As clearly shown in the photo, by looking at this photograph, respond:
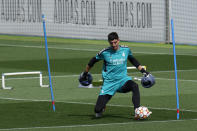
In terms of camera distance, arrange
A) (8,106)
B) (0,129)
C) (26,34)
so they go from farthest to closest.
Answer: (26,34), (8,106), (0,129)

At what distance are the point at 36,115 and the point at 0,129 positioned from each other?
2116 millimetres

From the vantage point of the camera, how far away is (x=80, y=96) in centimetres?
2045

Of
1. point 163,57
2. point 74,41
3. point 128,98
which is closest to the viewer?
point 128,98

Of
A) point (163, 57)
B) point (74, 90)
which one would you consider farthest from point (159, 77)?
point (163, 57)

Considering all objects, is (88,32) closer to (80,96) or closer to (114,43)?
(80,96)

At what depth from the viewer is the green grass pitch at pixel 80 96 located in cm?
1545

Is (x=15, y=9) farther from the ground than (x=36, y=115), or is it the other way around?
(x=15, y=9)

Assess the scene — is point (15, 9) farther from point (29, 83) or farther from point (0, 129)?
point (0, 129)

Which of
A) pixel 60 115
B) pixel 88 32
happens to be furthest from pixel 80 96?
pixel 88 32

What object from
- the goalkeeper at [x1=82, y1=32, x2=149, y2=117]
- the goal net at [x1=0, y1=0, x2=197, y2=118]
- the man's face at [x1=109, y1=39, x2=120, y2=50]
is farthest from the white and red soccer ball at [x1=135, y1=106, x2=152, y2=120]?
the goal net at [x1=0, y1=0, x2=197, y2=118]

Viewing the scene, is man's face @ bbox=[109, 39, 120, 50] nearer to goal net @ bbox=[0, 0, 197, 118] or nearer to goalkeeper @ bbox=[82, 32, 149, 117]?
goalkeeper @ bbox=[82, 32, 149, 117]

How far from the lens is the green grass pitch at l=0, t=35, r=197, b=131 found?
15453 millimetres

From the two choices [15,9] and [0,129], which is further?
[15,9]

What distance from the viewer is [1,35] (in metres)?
45.6
